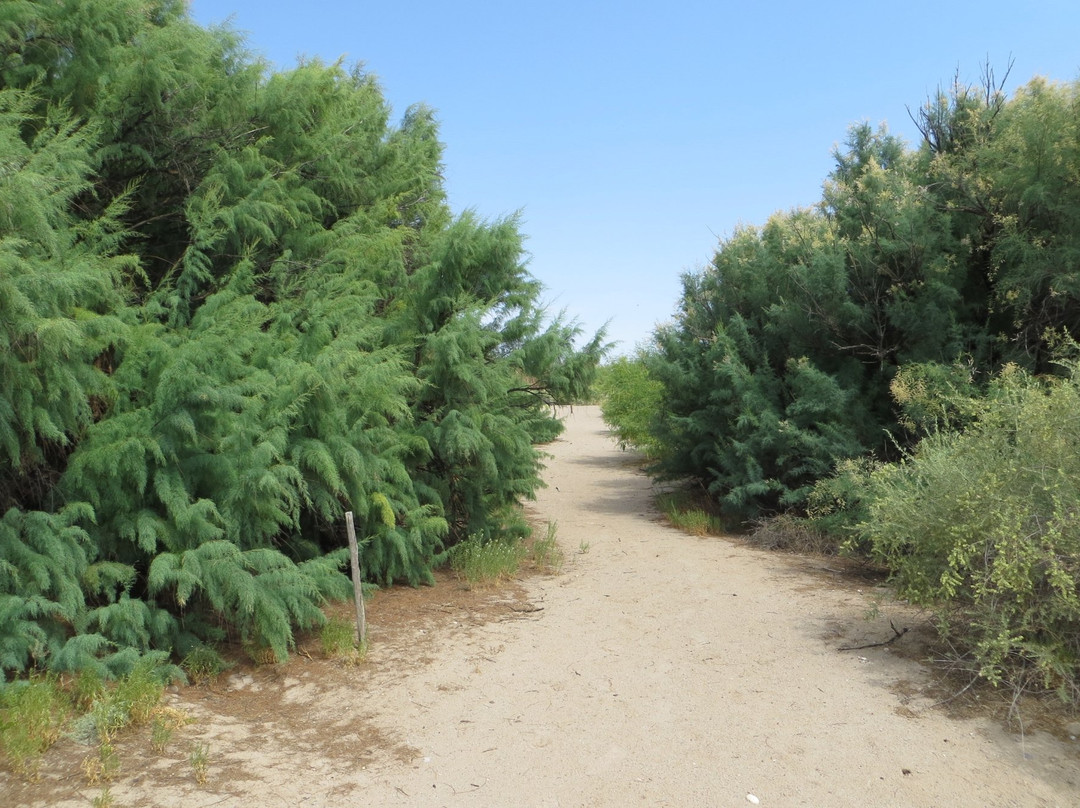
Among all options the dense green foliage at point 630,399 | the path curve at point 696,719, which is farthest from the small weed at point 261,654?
the dense green foliage at point 630,399

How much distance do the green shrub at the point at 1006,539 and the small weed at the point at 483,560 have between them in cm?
413

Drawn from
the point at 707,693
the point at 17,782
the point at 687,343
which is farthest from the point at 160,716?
the point at 687,343

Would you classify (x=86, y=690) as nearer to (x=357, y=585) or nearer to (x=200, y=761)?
(x=200, y=761)

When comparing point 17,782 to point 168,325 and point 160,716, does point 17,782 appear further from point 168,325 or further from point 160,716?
point 168,325

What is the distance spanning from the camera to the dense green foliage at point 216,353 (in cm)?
540

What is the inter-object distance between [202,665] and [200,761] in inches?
60.6

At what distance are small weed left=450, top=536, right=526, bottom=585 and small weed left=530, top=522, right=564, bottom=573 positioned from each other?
0.30 m

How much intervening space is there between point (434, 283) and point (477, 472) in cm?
214

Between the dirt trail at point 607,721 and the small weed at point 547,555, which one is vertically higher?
the small weed at point 547,555

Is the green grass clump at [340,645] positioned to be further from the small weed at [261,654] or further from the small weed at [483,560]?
the small weed at [483,560]

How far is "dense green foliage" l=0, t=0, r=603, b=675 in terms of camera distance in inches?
213

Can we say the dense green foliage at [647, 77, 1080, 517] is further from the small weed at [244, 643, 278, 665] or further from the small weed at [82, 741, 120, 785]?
the small weed at [82, 741, 120, 785]

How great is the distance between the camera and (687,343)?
44.2ft

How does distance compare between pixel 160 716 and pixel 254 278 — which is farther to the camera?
pixel 254 278
